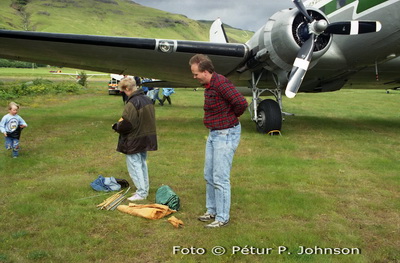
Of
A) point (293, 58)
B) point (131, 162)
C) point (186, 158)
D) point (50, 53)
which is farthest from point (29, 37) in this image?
point (293, 58)

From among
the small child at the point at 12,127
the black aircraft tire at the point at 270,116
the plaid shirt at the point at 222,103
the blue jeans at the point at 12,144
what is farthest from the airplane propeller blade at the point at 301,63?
the blue jeans at the point at 12,144

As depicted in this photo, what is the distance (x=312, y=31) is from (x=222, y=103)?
5.20m

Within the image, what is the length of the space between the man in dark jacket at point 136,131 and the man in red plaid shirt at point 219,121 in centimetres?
110

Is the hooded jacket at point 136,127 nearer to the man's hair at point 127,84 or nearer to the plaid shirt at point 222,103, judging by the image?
the man's hair at point 127,84

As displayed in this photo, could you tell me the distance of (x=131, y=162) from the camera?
190 inches

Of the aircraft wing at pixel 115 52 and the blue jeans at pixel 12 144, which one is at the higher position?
the aircraft wing at pixel 115 52

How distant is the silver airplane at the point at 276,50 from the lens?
8.16m

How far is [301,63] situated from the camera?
8.03 metres

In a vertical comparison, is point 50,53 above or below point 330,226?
above

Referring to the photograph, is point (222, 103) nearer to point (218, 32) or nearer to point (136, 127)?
point (136, 127)

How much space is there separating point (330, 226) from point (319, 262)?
904 mm

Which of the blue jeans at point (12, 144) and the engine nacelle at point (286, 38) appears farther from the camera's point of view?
the engine nacelle at point (286, 38)

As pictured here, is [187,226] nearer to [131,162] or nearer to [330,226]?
[131,162]

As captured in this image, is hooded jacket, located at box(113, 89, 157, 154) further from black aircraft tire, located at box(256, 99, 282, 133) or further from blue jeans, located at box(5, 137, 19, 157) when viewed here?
black aircraft tire, located at box(256, 99, 282, 133)
